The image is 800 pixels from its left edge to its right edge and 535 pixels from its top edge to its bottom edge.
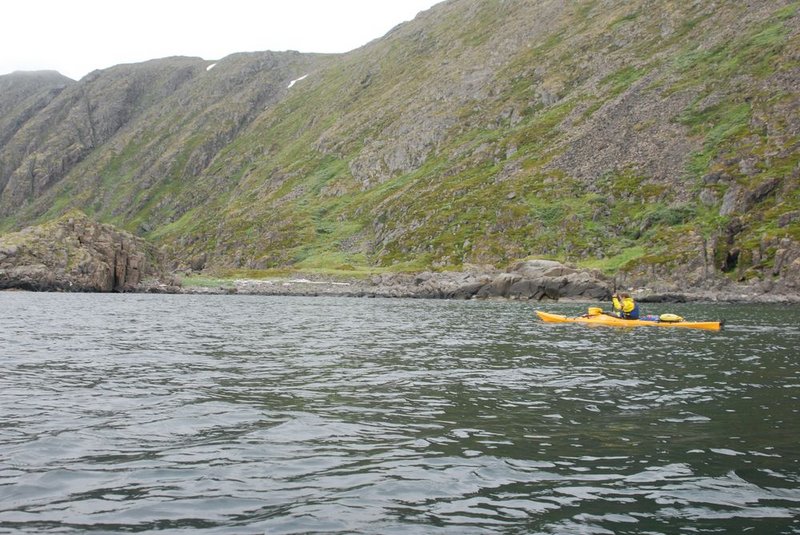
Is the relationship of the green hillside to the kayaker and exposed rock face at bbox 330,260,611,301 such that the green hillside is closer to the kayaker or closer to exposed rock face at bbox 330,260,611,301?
exposed rock face at bbox 330,260,611,301

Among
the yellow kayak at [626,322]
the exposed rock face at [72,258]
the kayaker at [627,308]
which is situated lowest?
the yellow kayak at [626,322]

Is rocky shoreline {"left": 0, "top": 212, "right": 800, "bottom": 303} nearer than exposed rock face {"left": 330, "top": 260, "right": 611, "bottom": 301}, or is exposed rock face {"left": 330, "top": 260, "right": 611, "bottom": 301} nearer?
rocky shoreline {"left": 0, "top": 212, "right": 800, "bottom": 303}

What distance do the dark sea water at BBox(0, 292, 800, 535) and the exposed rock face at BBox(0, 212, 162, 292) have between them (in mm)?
76177

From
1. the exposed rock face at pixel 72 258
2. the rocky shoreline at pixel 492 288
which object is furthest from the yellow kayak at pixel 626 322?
the exposed rock face at pixel 72 258

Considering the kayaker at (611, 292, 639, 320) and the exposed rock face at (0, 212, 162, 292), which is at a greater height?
the exposed rock face at (0, 212, 162, 292)

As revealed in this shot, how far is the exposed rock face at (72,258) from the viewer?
93.4 m

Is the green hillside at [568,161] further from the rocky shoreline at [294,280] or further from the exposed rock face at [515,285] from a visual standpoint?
the exposed rock face at [515,285]

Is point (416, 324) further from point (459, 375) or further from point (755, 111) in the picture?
point (755, 111)

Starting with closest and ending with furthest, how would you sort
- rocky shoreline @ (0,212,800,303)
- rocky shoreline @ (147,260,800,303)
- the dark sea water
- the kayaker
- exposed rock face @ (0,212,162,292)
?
the dark sea water → the kayaker → rocky shoreline @ (147,260,800,303) → rocky shoreline @ (0,212,800,303) → exposed rock face @ (0,212,162,292)

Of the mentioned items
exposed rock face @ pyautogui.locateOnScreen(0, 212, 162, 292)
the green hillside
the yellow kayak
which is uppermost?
the green hillside

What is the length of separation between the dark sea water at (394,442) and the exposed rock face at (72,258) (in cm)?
7618

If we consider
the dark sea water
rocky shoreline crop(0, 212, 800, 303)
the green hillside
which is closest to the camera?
the dark sea water

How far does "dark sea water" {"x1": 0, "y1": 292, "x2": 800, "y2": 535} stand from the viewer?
8672mm

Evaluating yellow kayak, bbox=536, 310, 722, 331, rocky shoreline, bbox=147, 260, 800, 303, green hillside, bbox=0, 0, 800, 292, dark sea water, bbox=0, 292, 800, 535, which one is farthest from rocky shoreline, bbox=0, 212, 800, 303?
dark sea water, bbox=0, 292, 800, 535
